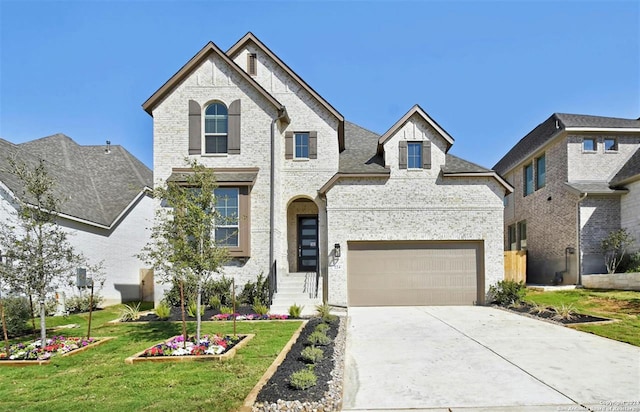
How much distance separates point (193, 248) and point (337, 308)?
7.67 metres

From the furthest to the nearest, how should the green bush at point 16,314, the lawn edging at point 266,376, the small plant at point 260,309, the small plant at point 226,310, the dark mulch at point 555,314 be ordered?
the small plant at point 226,310, the small plant at point 260,309, the dark mulch at point 555,314, the green bush at point 16,314, the lawn edging at point 266,376

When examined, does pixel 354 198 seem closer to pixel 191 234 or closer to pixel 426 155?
pixel 426 155

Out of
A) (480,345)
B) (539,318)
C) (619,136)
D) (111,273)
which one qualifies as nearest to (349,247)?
(539,318)

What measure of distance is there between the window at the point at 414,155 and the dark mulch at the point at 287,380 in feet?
30.6

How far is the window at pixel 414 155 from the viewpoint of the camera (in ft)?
53.6

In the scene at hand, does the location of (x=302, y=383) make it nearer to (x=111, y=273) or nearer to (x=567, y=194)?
(x=111, y=273)

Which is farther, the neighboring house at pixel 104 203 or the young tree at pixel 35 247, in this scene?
the neighboring house at pixel 104 203

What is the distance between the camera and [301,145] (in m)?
17.4

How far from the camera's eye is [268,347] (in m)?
Answer: 8.65

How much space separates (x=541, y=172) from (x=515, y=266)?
5344 millimetres

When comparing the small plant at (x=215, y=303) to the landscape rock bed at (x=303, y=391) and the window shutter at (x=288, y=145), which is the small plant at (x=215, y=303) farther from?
the landscape rock bed at (x=303, y=391)

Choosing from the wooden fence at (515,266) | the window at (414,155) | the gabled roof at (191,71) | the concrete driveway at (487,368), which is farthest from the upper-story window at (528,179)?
the gabled roof at (191,71)

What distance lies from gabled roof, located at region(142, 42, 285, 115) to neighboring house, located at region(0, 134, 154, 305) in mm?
3515

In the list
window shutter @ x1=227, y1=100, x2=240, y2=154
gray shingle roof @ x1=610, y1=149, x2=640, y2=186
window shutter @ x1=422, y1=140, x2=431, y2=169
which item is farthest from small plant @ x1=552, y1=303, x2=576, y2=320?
window shutter @ x1=227, y1=100, x2=240, y2=154
